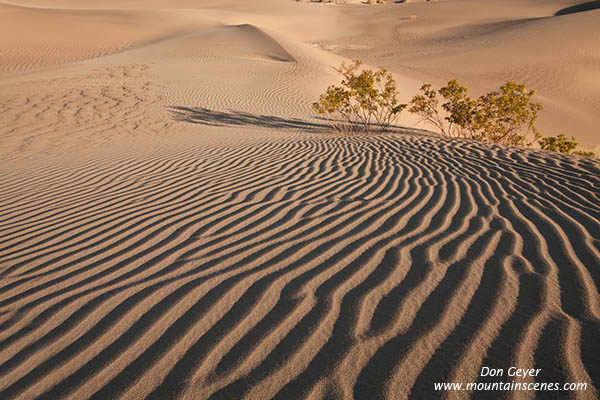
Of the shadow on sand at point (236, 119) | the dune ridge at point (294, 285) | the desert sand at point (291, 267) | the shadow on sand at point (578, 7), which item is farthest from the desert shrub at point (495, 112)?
the shadow on sand at point (578, 7)

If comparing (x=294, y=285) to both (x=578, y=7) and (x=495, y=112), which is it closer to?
(x=495, y=112)

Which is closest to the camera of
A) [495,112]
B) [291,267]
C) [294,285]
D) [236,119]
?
[294,285]

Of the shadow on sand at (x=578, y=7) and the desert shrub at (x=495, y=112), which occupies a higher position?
the shadow on sand at (x=578, y=7)

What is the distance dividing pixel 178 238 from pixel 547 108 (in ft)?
61.9

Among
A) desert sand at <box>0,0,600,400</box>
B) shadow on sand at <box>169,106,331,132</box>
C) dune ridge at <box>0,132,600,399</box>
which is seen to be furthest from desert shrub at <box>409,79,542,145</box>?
dune ridge at <box>0,132,600,399</box>

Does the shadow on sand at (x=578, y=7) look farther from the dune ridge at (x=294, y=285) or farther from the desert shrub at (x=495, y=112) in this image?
the dune ridge at (x=294, y=285)

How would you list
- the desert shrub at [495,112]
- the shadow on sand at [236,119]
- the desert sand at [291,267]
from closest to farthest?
the desert sand at [291,267], the desert shrub at [495,112], the shadow on sand at [236,119]

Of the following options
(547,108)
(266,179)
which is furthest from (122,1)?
(266,179)

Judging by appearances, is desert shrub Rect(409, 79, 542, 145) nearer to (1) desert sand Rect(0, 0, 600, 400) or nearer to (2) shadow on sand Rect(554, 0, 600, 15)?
(1) desert sand Rect(0, 0, 600, 400)

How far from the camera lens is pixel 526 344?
1.77m

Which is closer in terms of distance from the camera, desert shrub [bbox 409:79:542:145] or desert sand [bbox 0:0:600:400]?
desert sand [bbox 0:0:600:400]

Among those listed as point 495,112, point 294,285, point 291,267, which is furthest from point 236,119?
point 294,285

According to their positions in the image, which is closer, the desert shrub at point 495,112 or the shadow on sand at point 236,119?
the desert shrub at point 495,112

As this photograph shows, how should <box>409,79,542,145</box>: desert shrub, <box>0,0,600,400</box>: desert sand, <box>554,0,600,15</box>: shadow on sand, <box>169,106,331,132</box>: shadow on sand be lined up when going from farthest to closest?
<box>554,0,600,15</box>: shadow on sand, <box>169,106,331,132</box>: shadow on sand, <box>409,79,542,145</box>: desert shrub, <box>0,0,600,400</box>: desert sand
